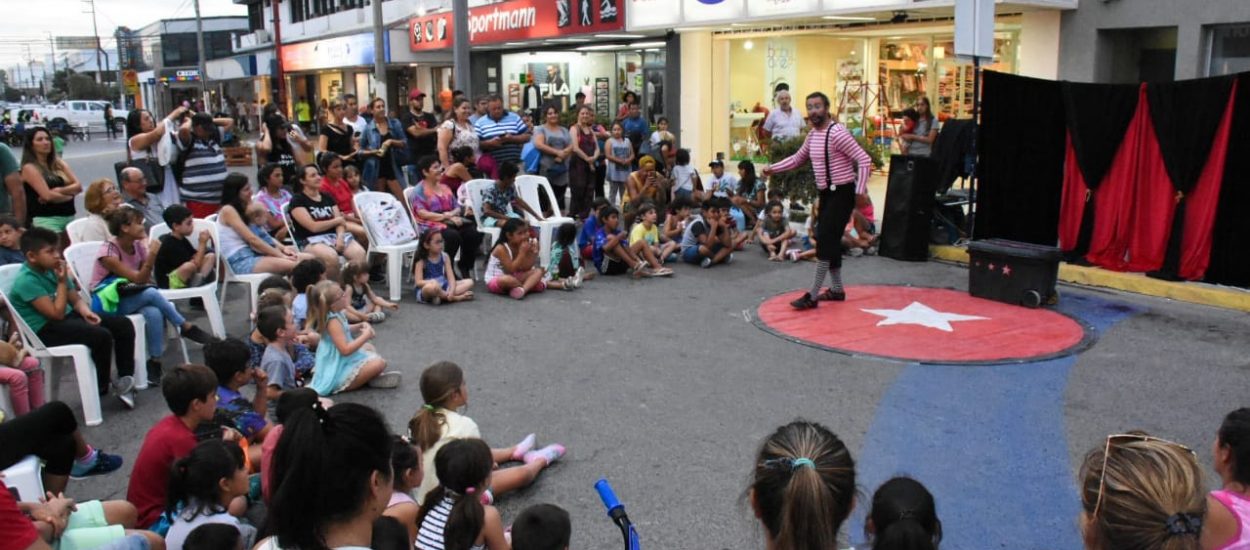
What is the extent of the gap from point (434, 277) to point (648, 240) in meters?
2.51

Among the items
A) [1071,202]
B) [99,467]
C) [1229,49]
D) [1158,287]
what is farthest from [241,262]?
[1229,49]

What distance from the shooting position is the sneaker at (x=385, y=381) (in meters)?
6.59

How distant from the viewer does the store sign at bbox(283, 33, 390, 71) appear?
3242cm

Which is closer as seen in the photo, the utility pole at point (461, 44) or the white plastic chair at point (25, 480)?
the white plastic chair at point (25, 480)

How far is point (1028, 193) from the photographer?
10.0 metres

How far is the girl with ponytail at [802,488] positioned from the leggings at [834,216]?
584 centimetres

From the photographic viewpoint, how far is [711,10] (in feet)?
57.4

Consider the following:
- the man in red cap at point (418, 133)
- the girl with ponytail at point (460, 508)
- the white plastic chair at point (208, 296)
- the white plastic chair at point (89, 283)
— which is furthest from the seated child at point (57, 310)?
the man in red cap at point (418, 133)

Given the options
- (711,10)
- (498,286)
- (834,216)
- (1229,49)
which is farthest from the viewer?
(711,10)

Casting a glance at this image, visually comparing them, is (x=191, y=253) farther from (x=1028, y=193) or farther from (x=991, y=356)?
(x=1028, y=193)

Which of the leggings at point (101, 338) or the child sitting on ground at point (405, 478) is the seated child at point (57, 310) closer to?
the leggings at point (101, 338)

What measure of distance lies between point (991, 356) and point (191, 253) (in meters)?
6.08

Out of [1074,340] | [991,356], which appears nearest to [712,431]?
[991,356]

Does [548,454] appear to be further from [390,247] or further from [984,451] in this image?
[390,247]
